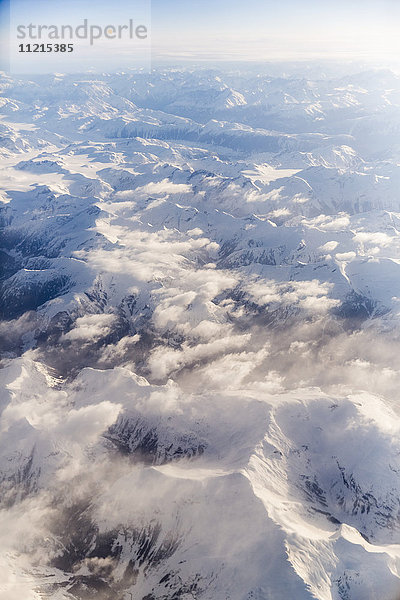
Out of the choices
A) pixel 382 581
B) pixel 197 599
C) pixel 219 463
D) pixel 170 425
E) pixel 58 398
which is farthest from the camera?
pixel 58 398

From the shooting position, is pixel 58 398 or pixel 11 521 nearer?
pixel 11 521

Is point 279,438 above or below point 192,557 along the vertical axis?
above

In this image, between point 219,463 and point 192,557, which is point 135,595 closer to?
point 192,557

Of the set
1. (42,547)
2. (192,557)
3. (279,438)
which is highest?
(279,438)

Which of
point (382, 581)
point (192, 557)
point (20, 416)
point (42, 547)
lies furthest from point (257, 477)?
point (20, 416)

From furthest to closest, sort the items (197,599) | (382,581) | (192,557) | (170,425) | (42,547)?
(170,425)
(42,547)
(192,557)
(197,599)
(382,581)

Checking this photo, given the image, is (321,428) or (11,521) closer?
(11,521)

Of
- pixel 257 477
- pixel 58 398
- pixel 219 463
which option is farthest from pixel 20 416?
pixel 257 477

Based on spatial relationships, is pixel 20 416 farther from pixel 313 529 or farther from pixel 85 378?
pixel 313 529

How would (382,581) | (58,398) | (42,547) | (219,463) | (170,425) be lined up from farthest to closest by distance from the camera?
(58,398) < (170,425) < (219,463) < (42,547) < (382,581)
